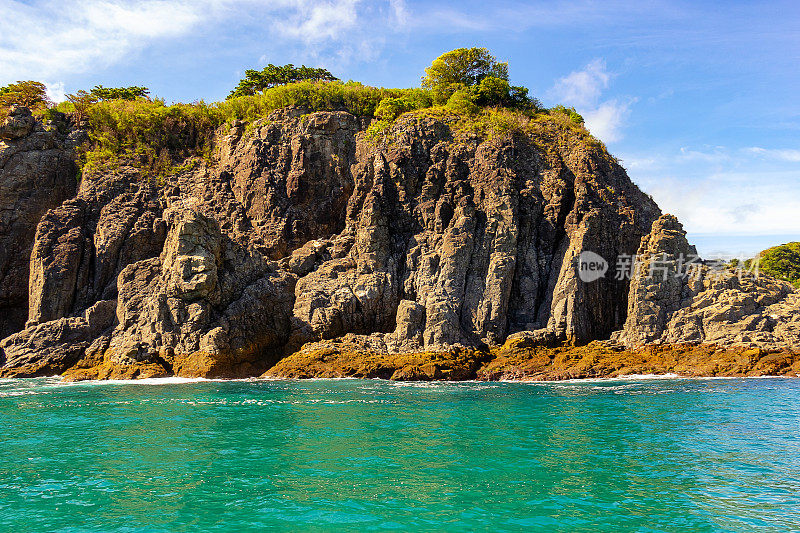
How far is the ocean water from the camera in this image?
11555 millimetres

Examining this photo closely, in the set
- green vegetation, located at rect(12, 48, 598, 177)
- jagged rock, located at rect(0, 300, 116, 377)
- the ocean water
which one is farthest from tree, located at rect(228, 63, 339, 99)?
the ocean water

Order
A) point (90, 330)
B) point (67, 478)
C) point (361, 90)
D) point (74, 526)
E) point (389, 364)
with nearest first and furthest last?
point (74, 526) → point (67, 478) → point (389, 364) → point (90, 330) → point (361, 90)

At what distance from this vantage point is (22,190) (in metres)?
48.0

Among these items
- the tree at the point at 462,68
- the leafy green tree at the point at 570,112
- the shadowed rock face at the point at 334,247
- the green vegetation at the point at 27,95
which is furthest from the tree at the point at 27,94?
the leafy green tree at the point at 570,112

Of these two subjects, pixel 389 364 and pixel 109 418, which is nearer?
pixel 109 418

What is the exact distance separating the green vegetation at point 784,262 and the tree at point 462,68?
48228mm

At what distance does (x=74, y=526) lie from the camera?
441 inches

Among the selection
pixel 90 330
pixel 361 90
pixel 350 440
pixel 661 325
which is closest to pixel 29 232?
pixel 90 330

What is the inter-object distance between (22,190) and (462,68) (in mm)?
41195

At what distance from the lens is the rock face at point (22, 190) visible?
46500 mm

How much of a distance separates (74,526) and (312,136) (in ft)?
139

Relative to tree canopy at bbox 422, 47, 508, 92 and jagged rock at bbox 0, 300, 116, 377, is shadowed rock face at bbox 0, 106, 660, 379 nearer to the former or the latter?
jagged rock at bbox 0, 300, 116, 377

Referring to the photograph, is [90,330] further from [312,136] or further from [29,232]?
[312,136]

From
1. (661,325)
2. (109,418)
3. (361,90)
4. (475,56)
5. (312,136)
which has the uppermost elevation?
(475,56)
